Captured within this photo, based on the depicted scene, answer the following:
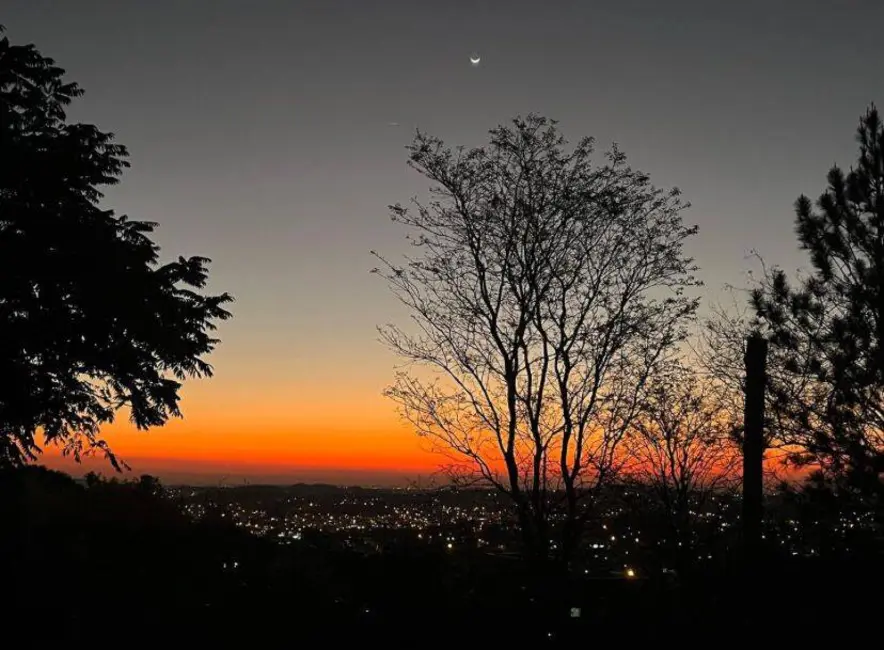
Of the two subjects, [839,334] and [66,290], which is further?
[66,290]

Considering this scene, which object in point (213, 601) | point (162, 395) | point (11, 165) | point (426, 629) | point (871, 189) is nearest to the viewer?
point (426, 629)

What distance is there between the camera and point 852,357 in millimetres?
10633

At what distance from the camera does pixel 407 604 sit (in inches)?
299

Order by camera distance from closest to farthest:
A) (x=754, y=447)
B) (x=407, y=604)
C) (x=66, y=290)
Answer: (x=407, y=604) < (x=754, y=447) < (x=66, y=290)

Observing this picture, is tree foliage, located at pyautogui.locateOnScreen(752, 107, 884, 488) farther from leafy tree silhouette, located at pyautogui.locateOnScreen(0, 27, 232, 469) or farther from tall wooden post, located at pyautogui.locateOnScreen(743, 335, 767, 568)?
leafy tree silhouette, located at pyautogui.locateOnScreen(0, 27, 232, 469)

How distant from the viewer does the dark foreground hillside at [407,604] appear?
678cm

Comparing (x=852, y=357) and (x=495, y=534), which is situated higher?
(x=852, y=357)

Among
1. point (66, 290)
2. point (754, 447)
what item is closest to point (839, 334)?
point (754, 447)

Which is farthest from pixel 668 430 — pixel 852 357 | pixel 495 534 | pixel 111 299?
pixel 111 299

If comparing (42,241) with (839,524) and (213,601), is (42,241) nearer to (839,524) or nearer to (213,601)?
(213,601)

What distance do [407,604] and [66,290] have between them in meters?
13.4

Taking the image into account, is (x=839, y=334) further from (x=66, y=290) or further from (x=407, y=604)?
(x=66, y=290)

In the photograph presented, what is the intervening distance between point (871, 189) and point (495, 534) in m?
6.78

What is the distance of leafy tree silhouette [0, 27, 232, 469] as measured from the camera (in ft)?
58.1
